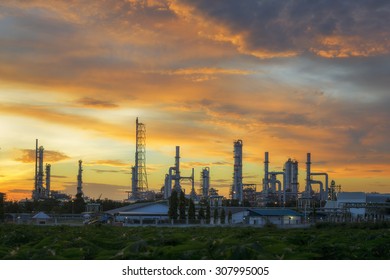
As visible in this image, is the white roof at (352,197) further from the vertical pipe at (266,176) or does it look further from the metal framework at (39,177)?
the metal framework at (39,177)

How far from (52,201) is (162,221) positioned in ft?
199

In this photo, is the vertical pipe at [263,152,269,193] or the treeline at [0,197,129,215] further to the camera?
the vertical pipe at [263,152,269,193]

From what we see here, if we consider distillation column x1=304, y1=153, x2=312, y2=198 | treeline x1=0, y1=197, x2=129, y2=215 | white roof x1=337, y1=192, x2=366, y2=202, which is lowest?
treeline x1=0, y1=197, x2=129, y2=215

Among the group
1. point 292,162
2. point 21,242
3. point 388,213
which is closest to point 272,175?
point 292,162

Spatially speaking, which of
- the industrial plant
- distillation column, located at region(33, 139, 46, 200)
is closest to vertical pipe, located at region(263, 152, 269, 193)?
the industrial plant

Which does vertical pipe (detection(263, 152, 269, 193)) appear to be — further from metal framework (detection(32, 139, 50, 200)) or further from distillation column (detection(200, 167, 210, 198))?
metal framework (detection(32, 139, 50, 200))

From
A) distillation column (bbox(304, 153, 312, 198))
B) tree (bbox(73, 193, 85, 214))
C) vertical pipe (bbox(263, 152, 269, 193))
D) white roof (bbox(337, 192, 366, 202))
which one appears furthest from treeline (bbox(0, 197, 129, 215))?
white roof (bbox(337, 192, 366, 202))

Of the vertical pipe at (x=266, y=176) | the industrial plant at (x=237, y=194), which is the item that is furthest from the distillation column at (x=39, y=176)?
the vertical pipe at (x=266, y=176)

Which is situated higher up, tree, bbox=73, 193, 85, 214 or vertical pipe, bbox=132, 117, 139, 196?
vertical pipe, bbox=132, 117, 139, 196

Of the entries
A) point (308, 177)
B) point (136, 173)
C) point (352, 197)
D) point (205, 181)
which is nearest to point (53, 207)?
point (136, 173)

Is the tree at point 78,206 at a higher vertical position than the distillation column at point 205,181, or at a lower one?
lower

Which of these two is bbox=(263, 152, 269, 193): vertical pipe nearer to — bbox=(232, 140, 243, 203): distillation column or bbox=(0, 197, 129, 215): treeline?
bbox=(232, 140, 243, 203): distillation column

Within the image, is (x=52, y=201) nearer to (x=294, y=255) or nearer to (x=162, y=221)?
(x=162, y=221)
